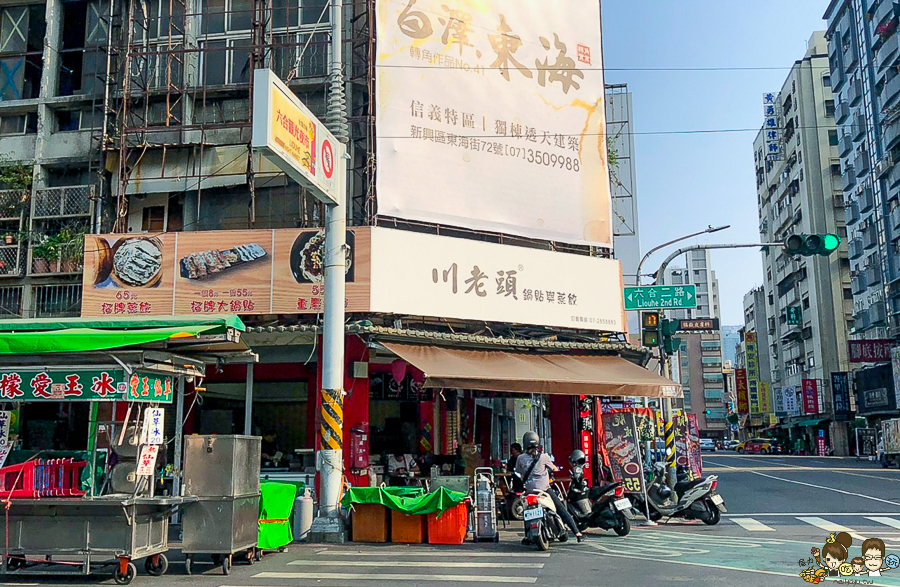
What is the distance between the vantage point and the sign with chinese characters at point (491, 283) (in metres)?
16.0

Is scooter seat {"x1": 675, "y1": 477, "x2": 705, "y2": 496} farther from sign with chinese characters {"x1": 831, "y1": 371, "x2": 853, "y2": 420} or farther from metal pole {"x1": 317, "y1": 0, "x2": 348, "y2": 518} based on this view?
sign with chinese characters {"x1": 831, "y1": 371, "x2": 853, "y2": 420}

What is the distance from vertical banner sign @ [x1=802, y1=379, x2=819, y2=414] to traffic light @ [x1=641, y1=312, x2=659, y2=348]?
5075 centimetres

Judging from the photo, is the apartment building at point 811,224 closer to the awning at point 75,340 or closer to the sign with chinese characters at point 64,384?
the awning at point 75,340

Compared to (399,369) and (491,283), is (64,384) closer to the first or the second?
(399,369)

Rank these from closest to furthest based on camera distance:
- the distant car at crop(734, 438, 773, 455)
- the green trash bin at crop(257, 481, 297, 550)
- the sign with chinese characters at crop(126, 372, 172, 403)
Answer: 1. the sign with chinese characters at crop(126, 372, 172, 403)
2. the green trash bin at crop(257, 481, 297, 550)
3. the distant car at crop(734, 438, 773, 455)

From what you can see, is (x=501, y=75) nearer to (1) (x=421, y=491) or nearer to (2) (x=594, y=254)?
(2) (x=594, y=254)

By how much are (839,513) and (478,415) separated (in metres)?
8.29

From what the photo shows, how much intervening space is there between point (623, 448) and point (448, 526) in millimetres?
5777

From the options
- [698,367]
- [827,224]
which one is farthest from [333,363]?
[698,367]

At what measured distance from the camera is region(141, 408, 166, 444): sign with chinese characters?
975 cm

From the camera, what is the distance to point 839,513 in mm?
17234

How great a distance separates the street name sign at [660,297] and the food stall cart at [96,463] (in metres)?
10.3

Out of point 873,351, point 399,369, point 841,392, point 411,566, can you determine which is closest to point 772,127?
point 841,392

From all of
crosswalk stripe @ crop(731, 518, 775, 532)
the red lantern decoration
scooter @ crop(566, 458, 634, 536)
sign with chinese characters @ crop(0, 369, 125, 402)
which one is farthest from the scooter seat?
sign with chinese characters @ crop(0, 369, 125, 402)
